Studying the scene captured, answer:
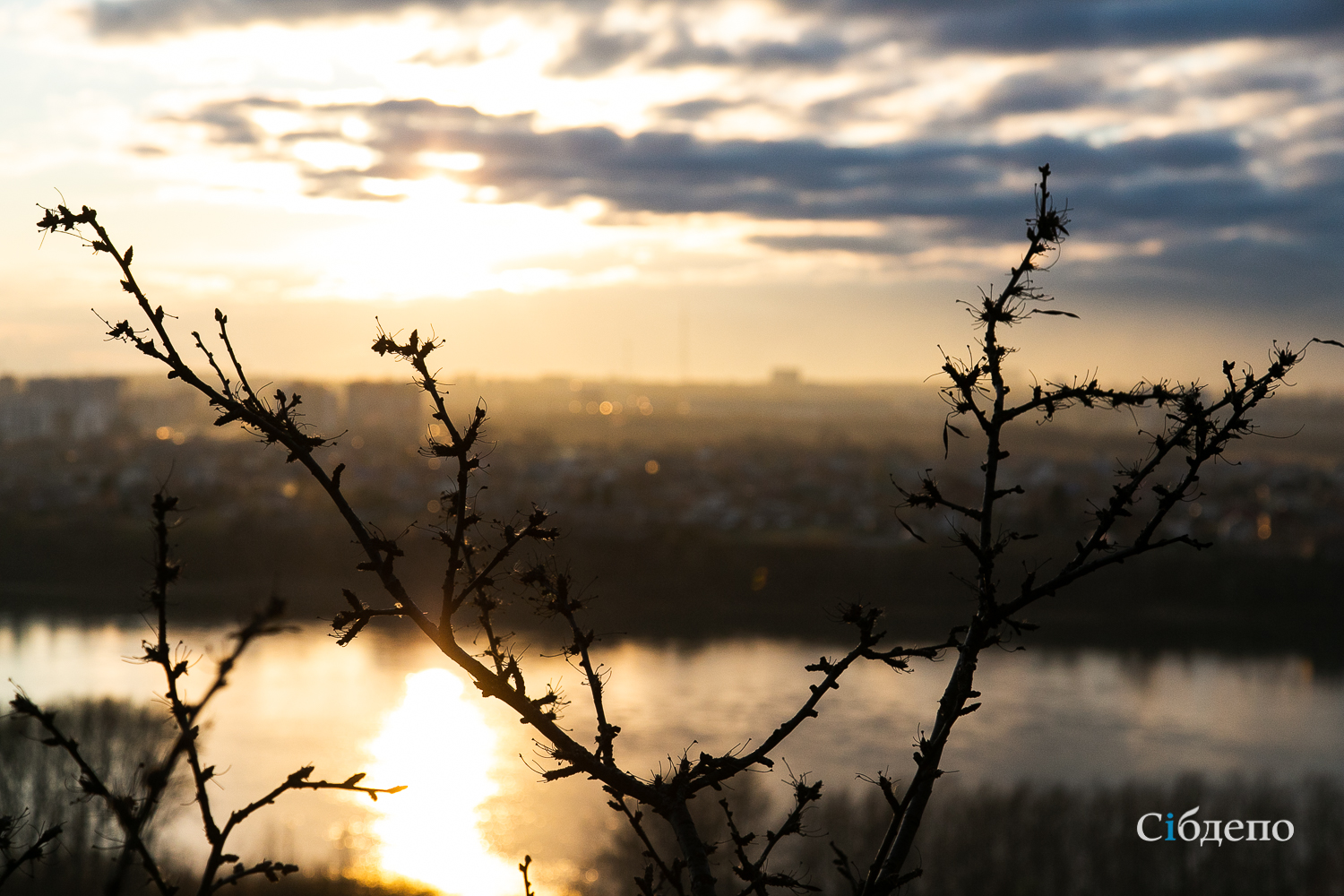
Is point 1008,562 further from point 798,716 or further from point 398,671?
point 798,716

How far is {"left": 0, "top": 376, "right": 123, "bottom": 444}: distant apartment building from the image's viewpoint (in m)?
105

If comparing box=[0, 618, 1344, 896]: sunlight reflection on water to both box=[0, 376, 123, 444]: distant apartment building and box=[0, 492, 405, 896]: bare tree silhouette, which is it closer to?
box=[0, 492, 405, 896]: bare tree silhouette

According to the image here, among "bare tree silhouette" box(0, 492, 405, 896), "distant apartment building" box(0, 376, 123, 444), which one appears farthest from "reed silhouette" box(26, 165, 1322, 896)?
"distant apartment building" box(0, 376, 123, 444)

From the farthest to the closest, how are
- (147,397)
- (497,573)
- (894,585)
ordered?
(147,397) < (894,585) < (497,573)

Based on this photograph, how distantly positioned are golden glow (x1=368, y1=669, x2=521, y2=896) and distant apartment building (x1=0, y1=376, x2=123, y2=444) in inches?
3260

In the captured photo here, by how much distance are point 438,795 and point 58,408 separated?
3998 inches

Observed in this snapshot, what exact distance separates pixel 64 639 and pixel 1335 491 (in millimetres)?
78494

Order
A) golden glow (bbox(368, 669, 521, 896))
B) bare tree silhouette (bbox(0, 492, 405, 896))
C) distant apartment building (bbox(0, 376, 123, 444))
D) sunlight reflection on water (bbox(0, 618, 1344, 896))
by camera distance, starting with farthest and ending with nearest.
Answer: distant apartment building (bbox(0, 376, 123, 444)), sunlight reflection on water (bbox(0, 618, 1344, 896)), golden glow (bbox(368, 669, 521, 896)), bare tree silhouette (bbox(0, 492, 405, 896))

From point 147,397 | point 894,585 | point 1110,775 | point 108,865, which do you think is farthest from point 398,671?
point 147,397

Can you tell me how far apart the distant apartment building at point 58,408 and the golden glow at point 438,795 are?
82.8m

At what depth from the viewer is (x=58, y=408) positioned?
115 meters

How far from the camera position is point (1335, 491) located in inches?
3337

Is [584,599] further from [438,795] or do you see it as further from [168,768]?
Answer: [438,795]

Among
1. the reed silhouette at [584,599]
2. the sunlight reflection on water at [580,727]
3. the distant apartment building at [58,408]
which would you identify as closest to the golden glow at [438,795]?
the sunlight reflection on water at [580,727]
